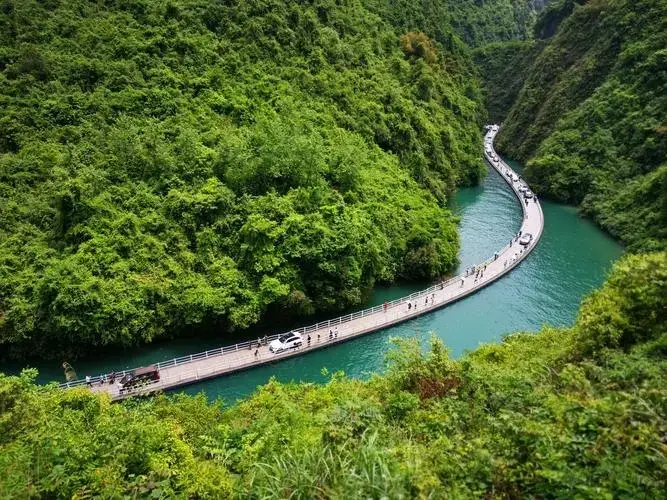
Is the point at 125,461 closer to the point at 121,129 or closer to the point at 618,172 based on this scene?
the point at 121,129

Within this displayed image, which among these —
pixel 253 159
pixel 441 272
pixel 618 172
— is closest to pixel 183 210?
pixel 253 159

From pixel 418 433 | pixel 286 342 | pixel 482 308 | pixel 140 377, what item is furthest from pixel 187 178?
pixel 418 433

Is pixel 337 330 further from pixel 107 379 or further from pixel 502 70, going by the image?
pixel 502 70

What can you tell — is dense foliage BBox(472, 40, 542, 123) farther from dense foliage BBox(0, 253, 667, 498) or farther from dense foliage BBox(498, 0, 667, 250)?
dense foliage BBox(0, 253, 667, 498)

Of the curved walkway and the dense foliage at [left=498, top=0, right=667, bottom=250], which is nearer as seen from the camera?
the curved walkway

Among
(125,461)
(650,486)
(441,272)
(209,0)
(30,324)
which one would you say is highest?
(209,0)

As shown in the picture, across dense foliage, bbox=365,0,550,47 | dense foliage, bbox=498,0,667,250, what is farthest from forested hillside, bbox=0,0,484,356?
dense foliage, bbox=365,0,550,47
